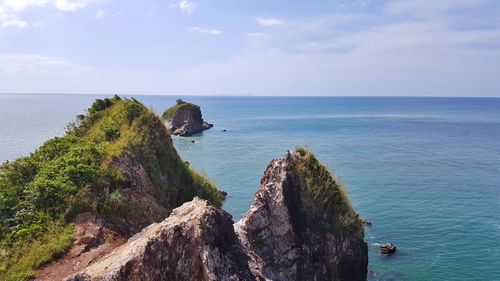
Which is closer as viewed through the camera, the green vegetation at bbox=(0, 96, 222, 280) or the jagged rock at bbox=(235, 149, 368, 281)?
the green vegetation at bbox=(0, 96, 222, 280)

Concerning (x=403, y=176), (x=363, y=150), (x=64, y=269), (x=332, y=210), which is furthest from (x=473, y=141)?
(x=64, y=269)

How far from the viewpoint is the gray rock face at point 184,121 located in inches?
5463

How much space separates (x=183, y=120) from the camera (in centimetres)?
14275

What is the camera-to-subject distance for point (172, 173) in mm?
32125

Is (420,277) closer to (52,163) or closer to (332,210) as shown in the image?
(332,210)

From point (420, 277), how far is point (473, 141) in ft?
308

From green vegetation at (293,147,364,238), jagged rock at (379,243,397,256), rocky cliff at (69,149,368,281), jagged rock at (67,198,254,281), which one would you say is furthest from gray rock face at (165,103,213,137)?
jagged rock at (67,198,254,281)

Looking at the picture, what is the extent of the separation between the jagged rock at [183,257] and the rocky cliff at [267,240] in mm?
32

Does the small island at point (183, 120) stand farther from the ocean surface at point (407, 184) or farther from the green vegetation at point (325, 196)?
the green vegetation at point (325, 196)

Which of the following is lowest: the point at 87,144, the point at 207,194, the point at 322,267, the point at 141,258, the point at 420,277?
the point at 420,277

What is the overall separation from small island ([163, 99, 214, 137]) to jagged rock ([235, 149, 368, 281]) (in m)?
111

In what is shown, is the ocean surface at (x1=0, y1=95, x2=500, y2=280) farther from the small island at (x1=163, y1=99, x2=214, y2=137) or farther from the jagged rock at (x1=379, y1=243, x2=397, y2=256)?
the small island at (x1=163, y1=99, x2=214, y2=137)

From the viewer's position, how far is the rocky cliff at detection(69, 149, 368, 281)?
45.1ft

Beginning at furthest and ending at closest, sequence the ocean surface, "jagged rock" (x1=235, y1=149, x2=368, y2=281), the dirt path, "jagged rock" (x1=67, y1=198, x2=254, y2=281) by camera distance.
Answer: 1. the ocean surface
2. "jagged rock" (x1=235, y1=149, x2=368, y2=281)
3. the dirt path
4. "jagged rock" (x1=67, y1=198, x2=254, y2=281)
